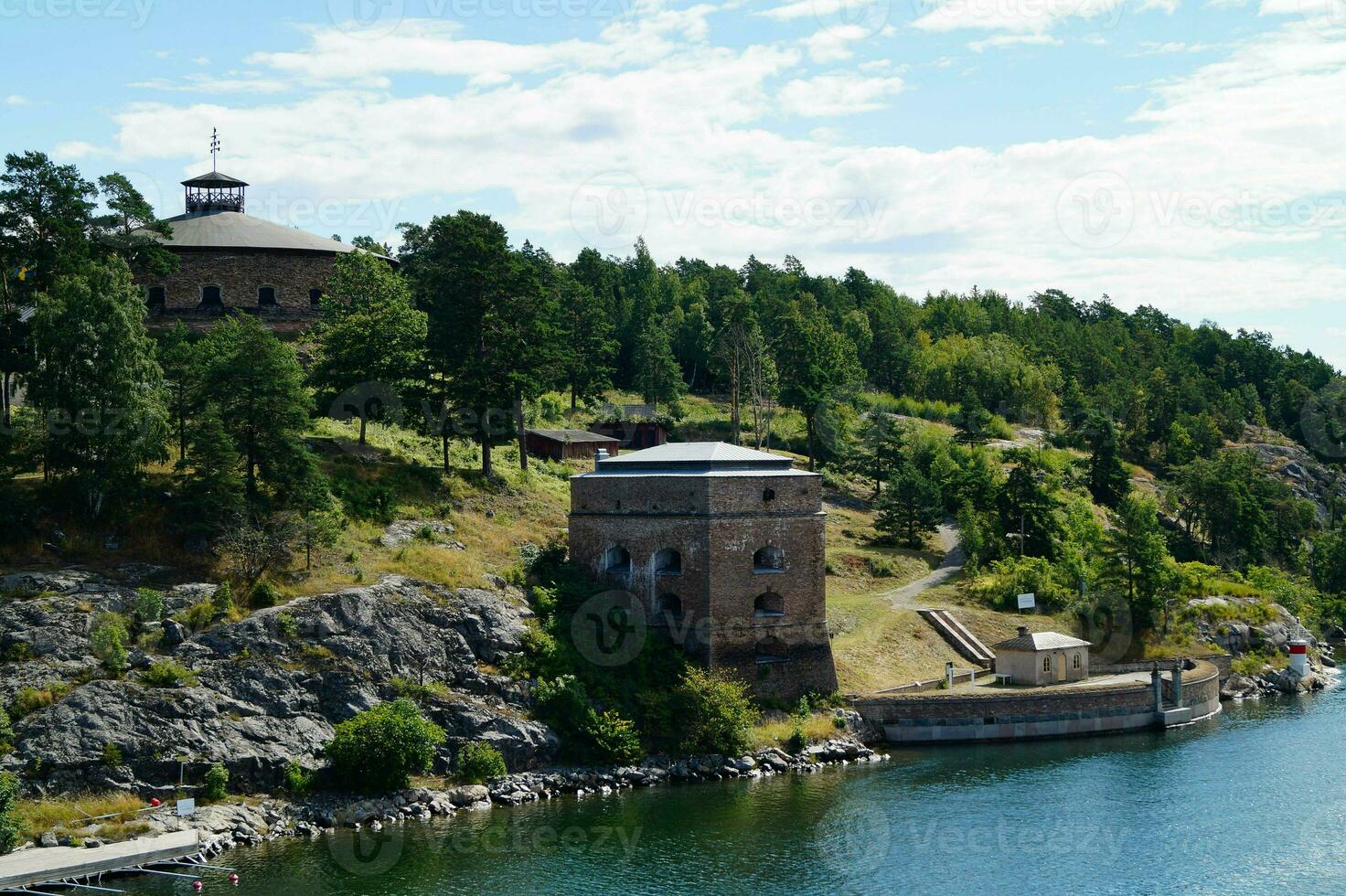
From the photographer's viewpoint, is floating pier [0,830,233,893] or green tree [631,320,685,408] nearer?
floating pier [0,830,233,893]

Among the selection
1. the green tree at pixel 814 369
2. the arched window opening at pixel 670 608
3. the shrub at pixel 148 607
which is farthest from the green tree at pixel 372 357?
the green tree at pixel 814 369

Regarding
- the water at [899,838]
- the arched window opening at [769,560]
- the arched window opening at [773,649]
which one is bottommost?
the water at [899,838]

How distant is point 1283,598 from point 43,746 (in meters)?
56.2

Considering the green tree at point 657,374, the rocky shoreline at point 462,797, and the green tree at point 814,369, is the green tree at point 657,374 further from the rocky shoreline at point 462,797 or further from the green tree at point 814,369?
the rocky shoreline at point 462,797

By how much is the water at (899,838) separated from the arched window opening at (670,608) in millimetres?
6595

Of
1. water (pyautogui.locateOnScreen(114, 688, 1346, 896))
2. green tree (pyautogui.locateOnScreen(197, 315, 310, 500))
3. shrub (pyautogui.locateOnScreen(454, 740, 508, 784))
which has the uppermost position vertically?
green tree (pyautogui.locateOnScreen(197, 315, 310, 500))

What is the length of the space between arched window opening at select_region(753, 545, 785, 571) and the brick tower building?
42 millimetres

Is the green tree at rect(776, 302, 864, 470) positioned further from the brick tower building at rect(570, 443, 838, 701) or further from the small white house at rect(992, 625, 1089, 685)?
the brick tower building at rect(570, 443, 838, 701)

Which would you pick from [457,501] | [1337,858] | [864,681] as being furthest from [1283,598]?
[457,501]

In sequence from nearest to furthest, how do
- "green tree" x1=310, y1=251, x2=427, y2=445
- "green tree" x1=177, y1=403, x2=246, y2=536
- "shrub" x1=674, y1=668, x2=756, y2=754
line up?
"green tree" x1=177, y1=403, x2=246, y2=536, "shrub" x1=674, y1=668, x2=756, y2=754, "green tree" x1=310, y1=251, x2=427, y2=445

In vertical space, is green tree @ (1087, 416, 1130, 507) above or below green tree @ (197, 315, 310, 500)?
below

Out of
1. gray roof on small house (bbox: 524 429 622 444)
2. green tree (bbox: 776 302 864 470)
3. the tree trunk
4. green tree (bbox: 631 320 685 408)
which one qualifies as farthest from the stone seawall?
green tree (bbox: 631 320 685 408)

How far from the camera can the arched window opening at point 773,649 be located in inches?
1800

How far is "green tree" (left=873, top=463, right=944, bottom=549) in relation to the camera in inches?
2589
